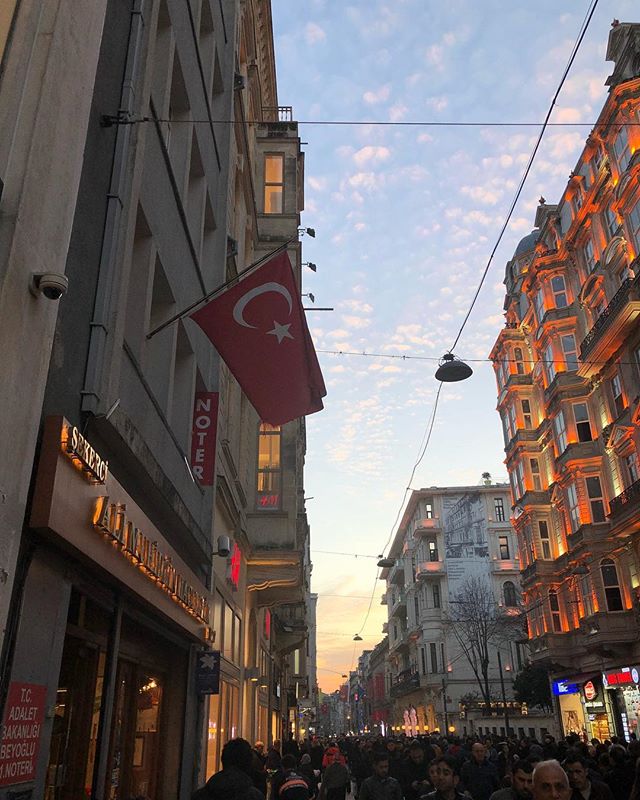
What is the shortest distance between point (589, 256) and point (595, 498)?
40.3ft

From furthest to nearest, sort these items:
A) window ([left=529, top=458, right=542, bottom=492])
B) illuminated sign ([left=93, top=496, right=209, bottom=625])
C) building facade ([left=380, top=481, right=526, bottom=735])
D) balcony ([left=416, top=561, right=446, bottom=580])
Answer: balcony ([left=416, top=561, right=446, bottom=580])
building facade ([left=380, top=481, right=526, bottom=735])
window ([left=529, top=458, right=542, bottom=492])
illuminated sign ([left=93, top=496, right=209, bottom=625])

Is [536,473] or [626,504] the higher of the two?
[536,473]

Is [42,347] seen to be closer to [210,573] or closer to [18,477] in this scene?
[18,477]

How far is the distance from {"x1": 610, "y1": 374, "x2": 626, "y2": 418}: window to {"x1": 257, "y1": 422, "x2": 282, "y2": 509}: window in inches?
655

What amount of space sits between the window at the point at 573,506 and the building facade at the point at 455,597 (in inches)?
963

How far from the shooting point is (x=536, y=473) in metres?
42.7

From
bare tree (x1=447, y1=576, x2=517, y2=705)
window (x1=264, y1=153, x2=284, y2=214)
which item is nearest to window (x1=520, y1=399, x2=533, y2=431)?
bare tree (x1=447, y1=576, x2=517, y2=705)

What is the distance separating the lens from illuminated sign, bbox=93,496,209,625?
18.8 feet

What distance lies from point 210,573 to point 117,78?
27.7ft

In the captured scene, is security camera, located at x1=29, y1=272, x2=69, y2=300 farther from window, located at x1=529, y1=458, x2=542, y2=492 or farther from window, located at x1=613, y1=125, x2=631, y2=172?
window, located at x1=529, y1=458, x2=542, y2=492

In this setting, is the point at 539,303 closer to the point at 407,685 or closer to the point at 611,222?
the point at 611,222

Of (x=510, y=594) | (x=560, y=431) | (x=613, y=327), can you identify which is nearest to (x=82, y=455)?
(x=613, y=327)

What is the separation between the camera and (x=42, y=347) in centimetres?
482

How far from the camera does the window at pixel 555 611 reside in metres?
36.9
